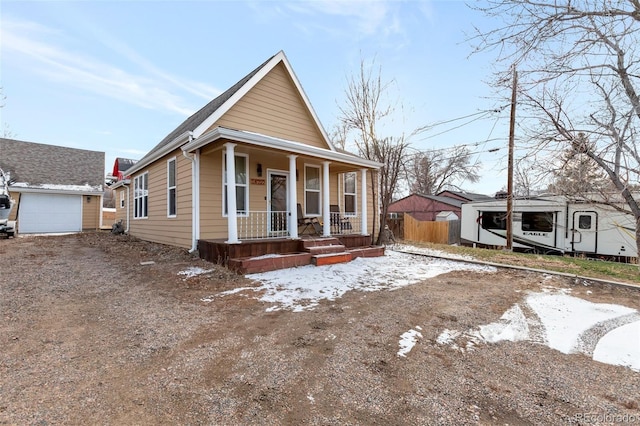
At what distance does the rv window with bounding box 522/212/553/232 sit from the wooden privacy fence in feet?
15.1

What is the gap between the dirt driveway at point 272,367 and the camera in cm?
208

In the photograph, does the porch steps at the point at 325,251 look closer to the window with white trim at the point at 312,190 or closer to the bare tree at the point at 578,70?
the window with white trim at the point at 312,190

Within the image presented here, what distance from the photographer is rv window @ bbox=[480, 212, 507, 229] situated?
571 inches

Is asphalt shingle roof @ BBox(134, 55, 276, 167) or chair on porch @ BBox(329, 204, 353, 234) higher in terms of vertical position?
asphalt shingle roof @ BBox(134, 55, 276, 167)

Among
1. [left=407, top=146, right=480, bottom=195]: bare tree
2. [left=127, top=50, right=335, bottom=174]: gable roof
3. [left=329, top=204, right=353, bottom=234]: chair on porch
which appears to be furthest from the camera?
[left=407, top=146, right=480, bottom=195]: bare tree

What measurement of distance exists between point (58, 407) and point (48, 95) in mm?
17003

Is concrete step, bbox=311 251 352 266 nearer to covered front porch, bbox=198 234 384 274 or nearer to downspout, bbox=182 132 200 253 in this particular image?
covered front porch, bbox=198 234 384 274

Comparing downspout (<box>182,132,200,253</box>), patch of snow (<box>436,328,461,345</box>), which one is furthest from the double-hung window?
patch of snow (<box>436,328,461,345</box>)

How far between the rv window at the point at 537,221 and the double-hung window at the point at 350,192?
327 inches

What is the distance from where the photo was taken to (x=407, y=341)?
328 centimetres

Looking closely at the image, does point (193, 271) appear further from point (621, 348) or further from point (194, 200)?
point (621, 348)

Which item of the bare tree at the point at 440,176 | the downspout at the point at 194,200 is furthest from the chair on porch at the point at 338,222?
the bare tree at the point at 440,176

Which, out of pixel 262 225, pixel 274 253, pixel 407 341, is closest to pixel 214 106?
pixel 262 225

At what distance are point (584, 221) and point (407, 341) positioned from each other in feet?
42.1
